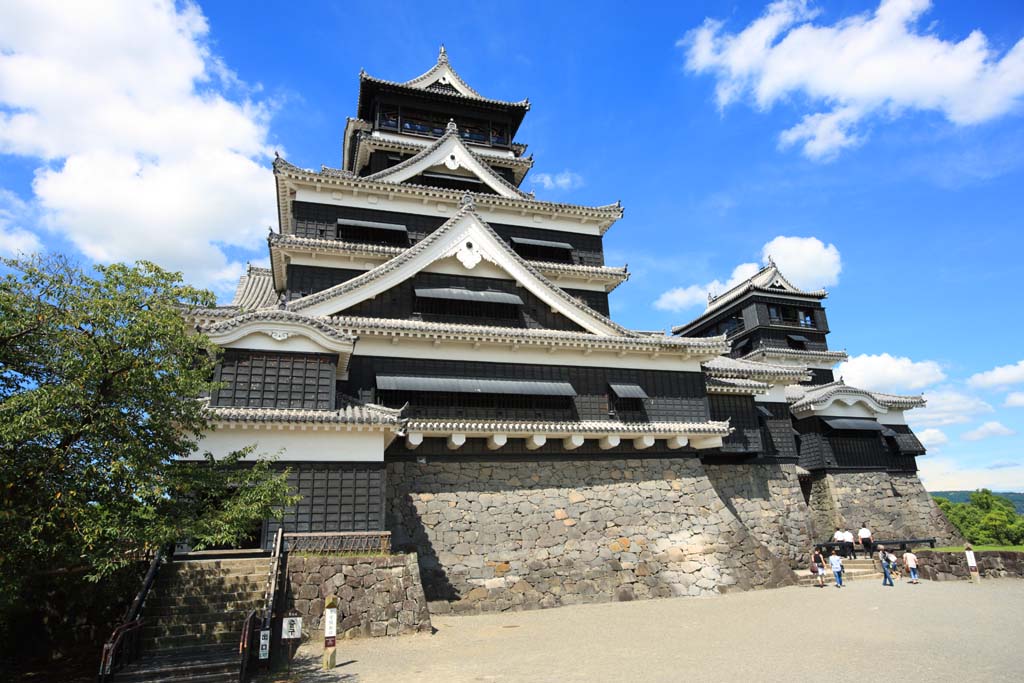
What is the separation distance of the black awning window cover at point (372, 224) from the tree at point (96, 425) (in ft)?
38.4

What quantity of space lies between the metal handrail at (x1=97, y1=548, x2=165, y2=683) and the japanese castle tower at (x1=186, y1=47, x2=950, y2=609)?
2225 millimetres

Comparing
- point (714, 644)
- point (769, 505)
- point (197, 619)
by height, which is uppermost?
point (769, 505)

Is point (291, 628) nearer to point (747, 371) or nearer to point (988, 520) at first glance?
point (747, 371)

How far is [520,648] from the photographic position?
33.8 ft

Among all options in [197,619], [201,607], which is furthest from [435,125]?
[197,619]

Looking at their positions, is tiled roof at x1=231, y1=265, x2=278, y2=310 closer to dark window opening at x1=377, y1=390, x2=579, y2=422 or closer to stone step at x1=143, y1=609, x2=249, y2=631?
dark window opening at x1=377, y1=390, x2=579, y2=422

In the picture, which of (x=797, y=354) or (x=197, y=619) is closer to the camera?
(x=197, y=619)

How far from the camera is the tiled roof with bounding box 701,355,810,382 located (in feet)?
68.2

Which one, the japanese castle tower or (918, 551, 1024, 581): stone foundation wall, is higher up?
the japanese castle tower

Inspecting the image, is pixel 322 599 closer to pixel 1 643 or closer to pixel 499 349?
pixel 1 643

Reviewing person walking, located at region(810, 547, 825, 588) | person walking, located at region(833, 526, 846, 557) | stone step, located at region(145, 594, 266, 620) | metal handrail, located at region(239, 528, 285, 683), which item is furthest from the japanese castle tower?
stone step, located at region(145, 594, 266, 620)

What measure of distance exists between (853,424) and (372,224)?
70.5 feet

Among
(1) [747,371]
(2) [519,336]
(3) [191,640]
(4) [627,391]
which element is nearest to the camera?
(3) [191,640]

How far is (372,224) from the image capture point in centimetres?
2061
